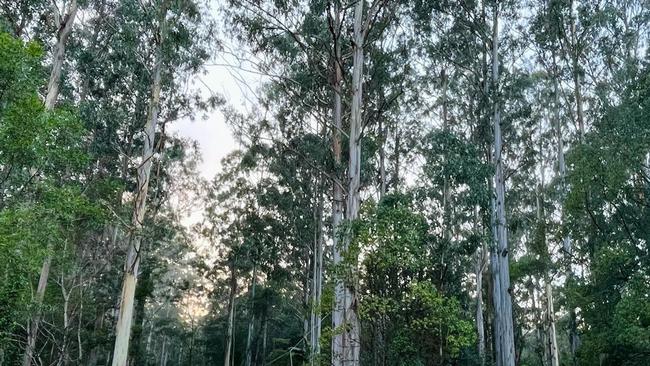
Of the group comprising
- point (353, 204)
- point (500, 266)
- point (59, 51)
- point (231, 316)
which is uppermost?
point (59, 51)

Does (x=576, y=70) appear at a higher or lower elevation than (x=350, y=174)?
higher

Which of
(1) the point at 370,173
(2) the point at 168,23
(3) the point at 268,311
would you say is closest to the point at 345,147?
(1) the point at 370,173

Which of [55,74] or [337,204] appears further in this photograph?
[55,74]

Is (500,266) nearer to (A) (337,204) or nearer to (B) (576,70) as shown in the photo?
(A) (337,204)

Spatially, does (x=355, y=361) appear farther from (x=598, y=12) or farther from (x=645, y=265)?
(x=598, y=12)

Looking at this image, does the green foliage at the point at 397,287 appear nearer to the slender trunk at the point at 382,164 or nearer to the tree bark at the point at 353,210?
the tree bark at the point at 353,210

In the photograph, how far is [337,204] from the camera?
37.3 ft

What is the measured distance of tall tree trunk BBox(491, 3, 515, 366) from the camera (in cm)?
1229

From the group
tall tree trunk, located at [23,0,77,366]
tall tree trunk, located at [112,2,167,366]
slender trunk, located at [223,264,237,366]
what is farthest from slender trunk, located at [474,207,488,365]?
tall tree trunk, located at [23,0,77,366]

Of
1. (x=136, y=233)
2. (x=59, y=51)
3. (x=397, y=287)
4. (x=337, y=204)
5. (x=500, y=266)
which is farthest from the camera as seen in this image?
(x=500, y=266)

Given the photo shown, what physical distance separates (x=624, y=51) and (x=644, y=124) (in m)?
6.22

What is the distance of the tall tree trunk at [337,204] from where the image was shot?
782cm

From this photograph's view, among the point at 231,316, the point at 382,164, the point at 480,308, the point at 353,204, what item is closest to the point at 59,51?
the point at 353,204

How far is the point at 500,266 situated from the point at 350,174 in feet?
21.8
